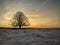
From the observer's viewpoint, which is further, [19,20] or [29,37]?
[19,20]

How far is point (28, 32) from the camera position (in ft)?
15.6

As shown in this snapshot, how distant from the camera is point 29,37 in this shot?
426 centimetres

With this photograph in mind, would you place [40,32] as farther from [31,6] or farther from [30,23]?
[31,6]

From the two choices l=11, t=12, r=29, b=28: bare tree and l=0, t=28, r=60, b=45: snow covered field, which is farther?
l=11, t=12, r=29, b=28: bare tree

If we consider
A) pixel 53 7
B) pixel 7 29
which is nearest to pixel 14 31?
pixel 7 29

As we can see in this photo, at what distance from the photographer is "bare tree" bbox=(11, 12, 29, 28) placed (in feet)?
16.1

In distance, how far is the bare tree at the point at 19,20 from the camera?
4.92m

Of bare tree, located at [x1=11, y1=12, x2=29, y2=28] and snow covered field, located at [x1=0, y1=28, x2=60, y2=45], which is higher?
bare tree, located at [x1=11, y1=12, x2=29, y2=28]

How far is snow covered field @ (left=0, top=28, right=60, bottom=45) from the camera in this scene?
3.78 metres

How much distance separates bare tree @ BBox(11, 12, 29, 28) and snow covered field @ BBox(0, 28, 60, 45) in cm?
22

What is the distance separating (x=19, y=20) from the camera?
515 centimetres

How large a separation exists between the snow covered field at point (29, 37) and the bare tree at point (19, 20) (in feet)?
0.74

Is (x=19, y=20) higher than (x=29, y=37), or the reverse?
(x=19, y=20)

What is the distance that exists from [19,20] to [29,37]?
3.44 feet
